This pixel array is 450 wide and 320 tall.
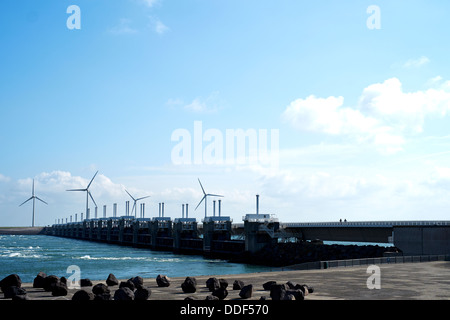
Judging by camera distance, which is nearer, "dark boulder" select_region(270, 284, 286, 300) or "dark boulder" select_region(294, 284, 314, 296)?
"dark boulder" select_region(270, 284, 286, 300)

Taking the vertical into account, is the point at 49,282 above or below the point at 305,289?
below

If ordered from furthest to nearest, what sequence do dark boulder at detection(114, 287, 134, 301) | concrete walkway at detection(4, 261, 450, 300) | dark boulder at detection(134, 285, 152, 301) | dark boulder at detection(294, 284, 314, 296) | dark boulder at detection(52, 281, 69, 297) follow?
1. dark boulder at detection(52, 281, 69, 297)
2. concrete walkway at detection(4, 261, 450, 300)
3. dark boulder at detection(294, 284, 314, 296)
4. dark boulder at detection(134, 285, 152, 301)
5. dark boulder at detection(114, 287, 134, 301)

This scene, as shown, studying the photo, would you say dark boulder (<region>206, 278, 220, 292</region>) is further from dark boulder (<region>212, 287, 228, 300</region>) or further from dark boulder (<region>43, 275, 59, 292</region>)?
dark boulder (<region>43, 275, 59, 292</region>)

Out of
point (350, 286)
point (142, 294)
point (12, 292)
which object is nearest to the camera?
point (142, 294)

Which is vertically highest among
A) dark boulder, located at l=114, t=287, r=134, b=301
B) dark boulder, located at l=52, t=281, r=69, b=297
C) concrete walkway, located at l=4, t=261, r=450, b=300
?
dark boulder, located at l=114, t=287, r=134, b=301

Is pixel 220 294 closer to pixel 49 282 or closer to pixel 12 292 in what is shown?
pixel 12 292

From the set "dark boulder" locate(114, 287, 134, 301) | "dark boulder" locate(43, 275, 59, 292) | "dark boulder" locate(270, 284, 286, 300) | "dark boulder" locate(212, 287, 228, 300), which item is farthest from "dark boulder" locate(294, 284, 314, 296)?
"dark boulder" locate(43, 275, 59, 292)

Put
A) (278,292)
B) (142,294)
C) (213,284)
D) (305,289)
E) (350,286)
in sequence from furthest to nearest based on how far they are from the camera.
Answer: (350,286)
(213,284)
(305,289)
(142,294)
(278,292)

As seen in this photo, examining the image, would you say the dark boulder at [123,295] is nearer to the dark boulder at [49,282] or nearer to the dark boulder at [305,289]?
the dark boulder at [49,282]

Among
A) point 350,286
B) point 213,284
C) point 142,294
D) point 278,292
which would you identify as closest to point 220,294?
point 213,284

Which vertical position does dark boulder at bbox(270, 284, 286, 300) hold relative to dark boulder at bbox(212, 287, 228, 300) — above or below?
above

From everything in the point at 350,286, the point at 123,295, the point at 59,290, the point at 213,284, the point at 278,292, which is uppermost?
the point at 278,292
